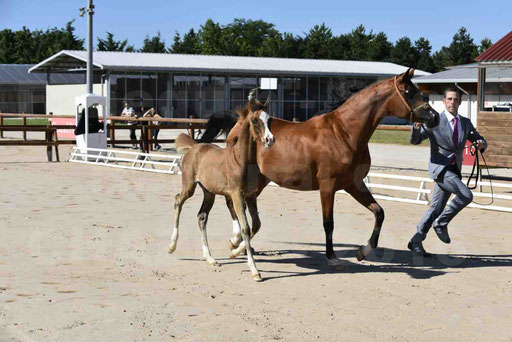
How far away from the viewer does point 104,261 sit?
8.59m

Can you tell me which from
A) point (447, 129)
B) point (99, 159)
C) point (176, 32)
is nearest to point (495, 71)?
point (99, 159)

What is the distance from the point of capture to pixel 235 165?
8125 mm

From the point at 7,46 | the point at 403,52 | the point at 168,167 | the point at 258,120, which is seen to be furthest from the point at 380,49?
the point at 258,120

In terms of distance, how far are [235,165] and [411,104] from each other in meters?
2.00

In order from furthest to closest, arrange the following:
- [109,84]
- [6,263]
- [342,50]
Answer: [342,50] < [109,84] < [6,263]

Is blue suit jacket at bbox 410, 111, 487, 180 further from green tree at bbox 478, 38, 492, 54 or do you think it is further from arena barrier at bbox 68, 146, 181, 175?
green tree at bbox 478, 38, 492, 54

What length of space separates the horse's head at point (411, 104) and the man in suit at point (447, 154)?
0.19 m

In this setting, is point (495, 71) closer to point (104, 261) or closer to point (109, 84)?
point (109, 84)

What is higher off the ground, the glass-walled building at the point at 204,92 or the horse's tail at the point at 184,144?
the glass-walled building at the point at 204,92

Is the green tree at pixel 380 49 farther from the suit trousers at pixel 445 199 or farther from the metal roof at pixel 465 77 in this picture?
the suit trousers at pixel 445 199

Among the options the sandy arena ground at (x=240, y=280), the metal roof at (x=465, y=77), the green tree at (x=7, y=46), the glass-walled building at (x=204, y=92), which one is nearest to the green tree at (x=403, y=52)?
the glass-walled building at (x=204, y=92)

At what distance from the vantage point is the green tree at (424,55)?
79.5 meters

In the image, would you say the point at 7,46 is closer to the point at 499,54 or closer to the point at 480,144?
the point at 499,54

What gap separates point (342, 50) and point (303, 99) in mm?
30376
